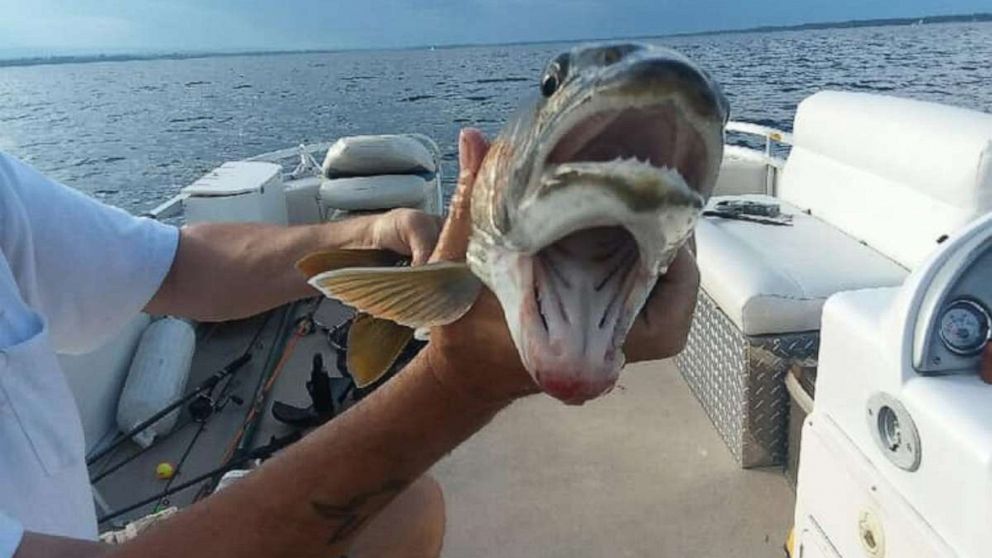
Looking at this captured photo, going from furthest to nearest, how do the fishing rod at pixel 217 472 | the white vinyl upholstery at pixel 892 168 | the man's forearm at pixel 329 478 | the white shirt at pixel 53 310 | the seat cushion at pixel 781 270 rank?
the white vinyl upholstery at pixel 892 168 → the seat cushion at pixel 781 270 → the fishing rod at pixel 217 472 → the white shirt at pixel 53 310 → the man's forearm at pixel 329 478

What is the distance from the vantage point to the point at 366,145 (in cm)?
657

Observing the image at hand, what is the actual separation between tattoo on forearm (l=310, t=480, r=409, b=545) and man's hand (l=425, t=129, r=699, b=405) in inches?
9.5

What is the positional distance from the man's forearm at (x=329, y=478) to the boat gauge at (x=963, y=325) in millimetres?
1100

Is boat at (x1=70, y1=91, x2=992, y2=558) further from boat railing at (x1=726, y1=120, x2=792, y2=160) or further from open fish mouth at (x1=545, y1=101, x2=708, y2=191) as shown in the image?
open fish mouth at (x1=545, y1=101, x2=708, y2=191)

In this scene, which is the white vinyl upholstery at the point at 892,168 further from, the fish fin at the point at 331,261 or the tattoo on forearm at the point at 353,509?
the tattoo on forearm at the point at 353,509

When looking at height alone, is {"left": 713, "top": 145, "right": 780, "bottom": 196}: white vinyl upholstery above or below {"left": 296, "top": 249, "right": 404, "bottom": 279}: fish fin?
below

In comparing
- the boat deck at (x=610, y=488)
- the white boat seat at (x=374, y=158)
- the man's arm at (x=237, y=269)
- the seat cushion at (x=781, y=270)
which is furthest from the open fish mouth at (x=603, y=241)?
the white boat seat at (x=374, y=158)

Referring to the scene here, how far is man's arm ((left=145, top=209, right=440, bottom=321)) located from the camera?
2.38m

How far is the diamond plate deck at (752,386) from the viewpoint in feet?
12.0

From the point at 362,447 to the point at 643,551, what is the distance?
86.6 inches

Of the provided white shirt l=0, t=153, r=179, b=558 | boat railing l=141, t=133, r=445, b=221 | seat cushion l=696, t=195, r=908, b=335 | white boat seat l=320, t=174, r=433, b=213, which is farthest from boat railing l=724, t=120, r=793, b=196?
white shirt l=0, t=153, r=179, b=558

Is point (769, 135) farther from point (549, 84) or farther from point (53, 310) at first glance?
point (549, 84)

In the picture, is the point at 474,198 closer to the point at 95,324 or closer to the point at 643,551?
the point at 95,324

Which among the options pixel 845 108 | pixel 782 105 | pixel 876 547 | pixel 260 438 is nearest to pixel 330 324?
pixel 260 438
